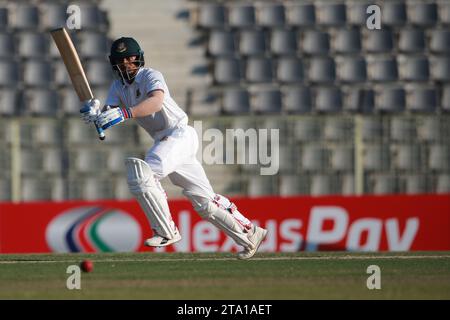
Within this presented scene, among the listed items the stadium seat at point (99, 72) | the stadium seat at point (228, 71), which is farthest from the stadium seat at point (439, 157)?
the stadium seat at point (99, 72)

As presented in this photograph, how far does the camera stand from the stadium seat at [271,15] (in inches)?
707

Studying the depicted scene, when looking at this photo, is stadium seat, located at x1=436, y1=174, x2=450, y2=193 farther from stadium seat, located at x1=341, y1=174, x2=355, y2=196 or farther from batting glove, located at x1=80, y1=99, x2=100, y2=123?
batting glove, located at x1=80, y1=99, x2=100, y2=123

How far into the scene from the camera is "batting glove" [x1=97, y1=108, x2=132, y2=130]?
9.23 m

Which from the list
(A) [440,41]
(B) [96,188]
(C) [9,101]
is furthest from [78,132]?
(A) [440,41]

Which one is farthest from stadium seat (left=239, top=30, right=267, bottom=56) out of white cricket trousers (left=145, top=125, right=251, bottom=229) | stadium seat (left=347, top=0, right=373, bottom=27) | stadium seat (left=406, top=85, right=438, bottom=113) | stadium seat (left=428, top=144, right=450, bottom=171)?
white cricket trousers (left=145, top=125, right=251, bottom=229)

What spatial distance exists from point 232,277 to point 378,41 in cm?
1007

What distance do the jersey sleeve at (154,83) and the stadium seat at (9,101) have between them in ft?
26.4

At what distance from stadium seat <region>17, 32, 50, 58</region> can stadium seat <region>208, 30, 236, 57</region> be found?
2.58 metres

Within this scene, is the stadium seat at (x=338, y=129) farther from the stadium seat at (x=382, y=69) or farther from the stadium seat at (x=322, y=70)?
the stadium seat at (x=382, y=69)

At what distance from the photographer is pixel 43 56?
17828 mm

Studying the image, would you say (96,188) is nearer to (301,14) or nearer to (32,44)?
(32,44)
